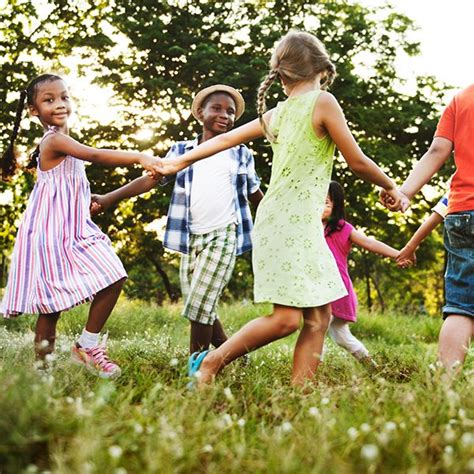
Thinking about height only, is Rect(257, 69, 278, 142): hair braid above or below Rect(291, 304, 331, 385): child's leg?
above

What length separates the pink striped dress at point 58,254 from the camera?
14.9 feet

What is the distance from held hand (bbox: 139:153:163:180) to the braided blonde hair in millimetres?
886

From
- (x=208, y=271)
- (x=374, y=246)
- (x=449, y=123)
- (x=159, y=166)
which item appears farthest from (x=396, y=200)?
(x=374, y=246)

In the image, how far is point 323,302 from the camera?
3766mm

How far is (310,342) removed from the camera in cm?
392


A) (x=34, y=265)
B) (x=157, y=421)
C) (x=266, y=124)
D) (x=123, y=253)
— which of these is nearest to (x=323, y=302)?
(x=266, y=124)

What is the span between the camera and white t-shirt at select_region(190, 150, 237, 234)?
5.44 metres

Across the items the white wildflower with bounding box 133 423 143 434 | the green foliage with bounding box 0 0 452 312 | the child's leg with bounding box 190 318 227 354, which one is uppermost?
the green foliage with bounding box 0 0 452 312

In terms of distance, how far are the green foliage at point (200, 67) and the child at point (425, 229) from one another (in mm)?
14356

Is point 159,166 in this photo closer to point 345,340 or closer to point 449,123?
point 449,123

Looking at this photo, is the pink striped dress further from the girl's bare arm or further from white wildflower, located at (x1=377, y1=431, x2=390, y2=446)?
white wildflower, located at (x1=377, y1=431, x2=390, y2=446)

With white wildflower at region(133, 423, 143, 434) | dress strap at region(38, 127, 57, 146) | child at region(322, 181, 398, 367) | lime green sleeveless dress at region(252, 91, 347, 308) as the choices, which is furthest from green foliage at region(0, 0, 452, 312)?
white wildflower at region(133, 423, 143, 434)

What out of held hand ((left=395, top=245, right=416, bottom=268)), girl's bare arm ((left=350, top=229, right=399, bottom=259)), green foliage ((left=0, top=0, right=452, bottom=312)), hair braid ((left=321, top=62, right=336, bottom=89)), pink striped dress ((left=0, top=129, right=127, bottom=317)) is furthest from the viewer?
green foliage ((left=0, top=0, right=452, bottom=312))

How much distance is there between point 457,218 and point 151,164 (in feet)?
6.30
